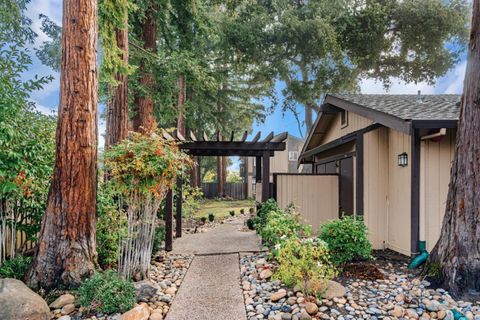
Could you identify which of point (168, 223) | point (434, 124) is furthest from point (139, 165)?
point (434, 124)

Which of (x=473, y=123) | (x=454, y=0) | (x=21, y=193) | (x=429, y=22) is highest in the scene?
(x=454, y=0)

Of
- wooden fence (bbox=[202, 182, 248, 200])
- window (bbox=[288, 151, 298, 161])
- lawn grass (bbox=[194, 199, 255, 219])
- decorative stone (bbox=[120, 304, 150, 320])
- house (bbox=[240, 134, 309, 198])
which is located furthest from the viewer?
window (bbox=[288, 151, 298, 161])

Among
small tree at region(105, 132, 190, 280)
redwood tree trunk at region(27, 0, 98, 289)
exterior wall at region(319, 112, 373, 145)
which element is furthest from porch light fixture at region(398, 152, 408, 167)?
redwood tree trunk at region(27, 0, 98, 289)

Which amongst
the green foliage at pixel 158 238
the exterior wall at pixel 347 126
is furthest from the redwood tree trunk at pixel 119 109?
the exterior wall at pixel 347 126

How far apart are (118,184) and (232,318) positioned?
2.36 meters

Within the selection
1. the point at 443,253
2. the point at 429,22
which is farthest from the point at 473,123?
the point at 429,22

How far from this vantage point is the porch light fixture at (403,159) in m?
5.47

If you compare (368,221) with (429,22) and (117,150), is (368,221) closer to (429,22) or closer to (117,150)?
(117,150)

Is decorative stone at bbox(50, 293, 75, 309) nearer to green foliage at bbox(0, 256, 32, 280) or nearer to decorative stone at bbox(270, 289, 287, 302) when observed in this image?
green foliage at bbox(0, 256, 32, 280)

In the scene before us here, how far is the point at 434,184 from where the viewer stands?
5176mm

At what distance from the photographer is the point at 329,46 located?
512 inches

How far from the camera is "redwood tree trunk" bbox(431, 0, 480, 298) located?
3779 millimetres

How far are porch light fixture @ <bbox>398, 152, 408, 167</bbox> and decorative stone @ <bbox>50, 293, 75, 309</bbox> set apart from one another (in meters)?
5.80

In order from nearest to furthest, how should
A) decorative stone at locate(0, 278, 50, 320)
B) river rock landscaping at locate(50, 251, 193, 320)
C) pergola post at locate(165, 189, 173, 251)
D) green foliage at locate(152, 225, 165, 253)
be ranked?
decorative stone at locate(0, 278, 50, 320)
river rock landscaping at locate(50, 251, 193, 320)
green foliage at locate(152, 225, 165, 253)
pergola post at locate(165, 189, 173, 251)
